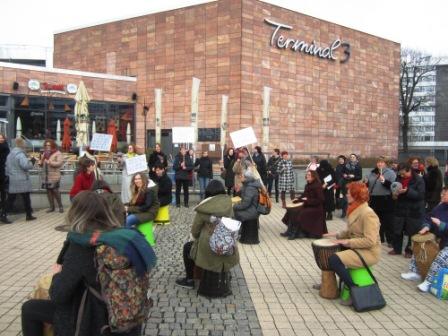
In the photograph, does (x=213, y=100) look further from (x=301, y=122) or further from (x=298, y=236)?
(x=298, y=236)

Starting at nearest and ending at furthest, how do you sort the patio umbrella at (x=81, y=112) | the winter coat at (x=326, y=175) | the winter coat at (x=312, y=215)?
the winter coat at (x=312, y=215), the winter coat at (x=326, y=175), the patio umbrella at (x=81, y=112)

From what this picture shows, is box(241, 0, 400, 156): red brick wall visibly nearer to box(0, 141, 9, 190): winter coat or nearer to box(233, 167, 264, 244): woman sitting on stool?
box(0, 141, 9, 190): winter coat

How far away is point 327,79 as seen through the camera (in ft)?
99.8

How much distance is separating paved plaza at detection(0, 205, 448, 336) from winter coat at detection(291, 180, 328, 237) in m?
0.88

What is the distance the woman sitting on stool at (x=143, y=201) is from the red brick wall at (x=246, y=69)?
17938mm

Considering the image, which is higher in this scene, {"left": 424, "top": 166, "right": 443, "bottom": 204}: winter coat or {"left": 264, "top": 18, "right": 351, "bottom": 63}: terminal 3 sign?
{"left": 264, "top": 18, "right": 351, "bottom": 63}: terminal 3 sign

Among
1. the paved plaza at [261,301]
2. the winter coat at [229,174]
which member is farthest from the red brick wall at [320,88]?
the paved plaza at [261,301]

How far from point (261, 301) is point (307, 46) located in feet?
83.4

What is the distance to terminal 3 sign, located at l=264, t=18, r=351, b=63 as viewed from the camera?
27.1m

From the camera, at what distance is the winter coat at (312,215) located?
9.32 meters

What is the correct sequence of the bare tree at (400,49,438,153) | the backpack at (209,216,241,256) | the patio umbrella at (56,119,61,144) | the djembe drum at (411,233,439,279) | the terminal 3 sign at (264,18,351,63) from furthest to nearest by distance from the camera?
the bare tree at (400,49,438,153) < the terminal 3 sign at (264,18,351,63) < the patio umbrella at (56,119,61,144) < the djembe drum at (411,233,439,279) < the backpack at (209,216,241,256)

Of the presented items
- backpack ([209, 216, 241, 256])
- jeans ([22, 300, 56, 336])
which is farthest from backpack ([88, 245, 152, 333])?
backpack ([209, 216, 241, 256])

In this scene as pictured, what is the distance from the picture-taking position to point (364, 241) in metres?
5.42

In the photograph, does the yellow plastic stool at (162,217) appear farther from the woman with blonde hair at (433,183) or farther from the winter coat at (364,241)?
the winter coat at (364,241)
